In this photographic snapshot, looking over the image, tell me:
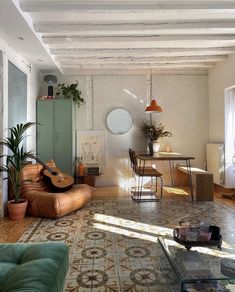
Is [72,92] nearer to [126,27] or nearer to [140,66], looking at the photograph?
[140,66]

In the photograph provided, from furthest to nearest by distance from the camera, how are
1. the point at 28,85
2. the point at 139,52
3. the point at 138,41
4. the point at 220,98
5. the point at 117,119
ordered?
the point at 117,119
the point at 220,98
the point at 28,85
the point at 139,52
the point at 138,41

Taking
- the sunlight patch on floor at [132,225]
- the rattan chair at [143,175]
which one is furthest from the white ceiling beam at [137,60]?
the sunlight patch on floor at [132,225]

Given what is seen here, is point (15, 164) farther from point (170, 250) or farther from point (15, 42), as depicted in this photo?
point (170, 250)

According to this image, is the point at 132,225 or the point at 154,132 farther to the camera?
the point at 154,132

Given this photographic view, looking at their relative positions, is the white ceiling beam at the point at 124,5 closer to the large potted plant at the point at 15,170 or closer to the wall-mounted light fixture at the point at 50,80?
the large potted plant at the point at 15,170

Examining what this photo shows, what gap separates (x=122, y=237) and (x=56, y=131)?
321 cm

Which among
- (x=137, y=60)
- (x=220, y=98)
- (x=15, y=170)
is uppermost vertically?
(x=137, y=60)

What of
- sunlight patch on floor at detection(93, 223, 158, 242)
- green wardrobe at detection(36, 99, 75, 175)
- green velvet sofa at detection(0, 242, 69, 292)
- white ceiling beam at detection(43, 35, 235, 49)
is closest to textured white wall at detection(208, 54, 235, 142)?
white ceiling beam at detection(43, 35, 235, 49)

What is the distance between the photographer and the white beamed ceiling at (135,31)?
3041mm

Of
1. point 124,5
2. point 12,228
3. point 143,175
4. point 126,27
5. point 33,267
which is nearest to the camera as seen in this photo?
Answer: point 33,267

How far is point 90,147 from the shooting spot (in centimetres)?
602

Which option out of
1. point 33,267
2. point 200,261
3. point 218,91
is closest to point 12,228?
point 33,267

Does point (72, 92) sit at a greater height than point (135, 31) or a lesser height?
lesser

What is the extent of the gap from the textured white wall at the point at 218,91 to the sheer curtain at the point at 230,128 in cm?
12
